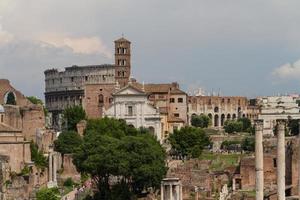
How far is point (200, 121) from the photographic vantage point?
348 ft

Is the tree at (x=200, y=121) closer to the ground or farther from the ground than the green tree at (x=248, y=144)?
farther from the ground

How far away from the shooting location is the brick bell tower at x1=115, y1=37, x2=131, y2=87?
102 m

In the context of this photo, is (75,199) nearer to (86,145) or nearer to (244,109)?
(86,145)

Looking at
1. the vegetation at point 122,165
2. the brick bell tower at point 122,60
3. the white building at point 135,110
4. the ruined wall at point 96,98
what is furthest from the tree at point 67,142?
the brick bell tower at point 122,60

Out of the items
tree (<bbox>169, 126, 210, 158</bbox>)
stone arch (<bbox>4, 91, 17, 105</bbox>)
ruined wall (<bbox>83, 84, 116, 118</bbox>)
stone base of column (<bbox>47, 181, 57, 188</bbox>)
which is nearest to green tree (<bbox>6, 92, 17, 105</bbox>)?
stone arch (<bbox>4, 91, 17, 105</bbox>)

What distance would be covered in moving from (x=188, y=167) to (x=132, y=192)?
21.0 feet

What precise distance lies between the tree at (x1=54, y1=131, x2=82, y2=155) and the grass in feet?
34.0

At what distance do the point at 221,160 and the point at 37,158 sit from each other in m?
14.6

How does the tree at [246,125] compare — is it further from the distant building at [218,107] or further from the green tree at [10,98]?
the green tree at [10,98]

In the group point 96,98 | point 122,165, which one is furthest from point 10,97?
point 122,165

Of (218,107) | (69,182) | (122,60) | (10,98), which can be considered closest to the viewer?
(69,182)

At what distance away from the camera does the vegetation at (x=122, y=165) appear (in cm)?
5134

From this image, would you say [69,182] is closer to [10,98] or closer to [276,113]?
[10,98]

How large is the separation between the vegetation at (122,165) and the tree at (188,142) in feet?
57.0
